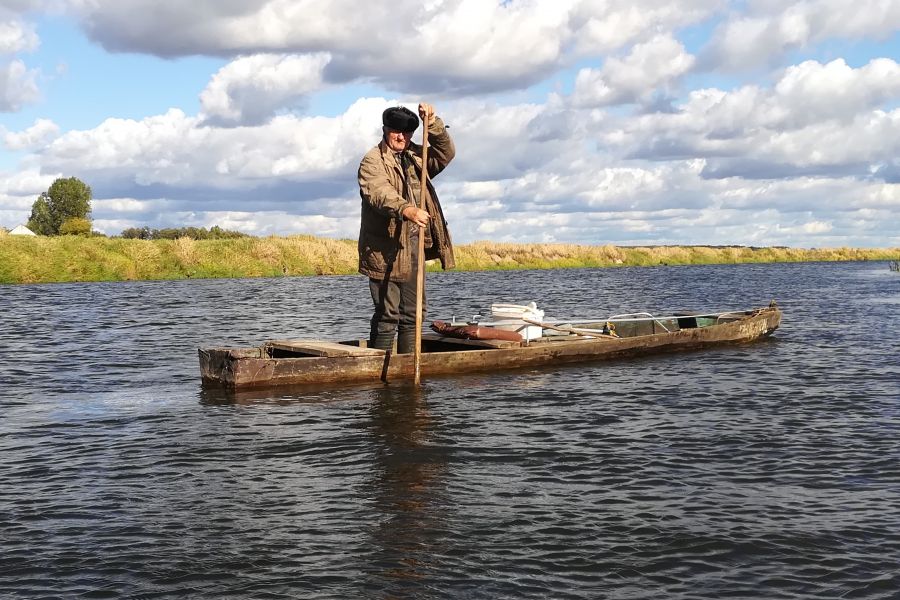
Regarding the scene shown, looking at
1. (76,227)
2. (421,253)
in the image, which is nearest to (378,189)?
(421,253)

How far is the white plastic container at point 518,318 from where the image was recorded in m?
15.9

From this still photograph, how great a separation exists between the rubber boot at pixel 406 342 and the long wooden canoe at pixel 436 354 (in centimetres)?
24

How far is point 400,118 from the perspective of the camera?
1195 cm

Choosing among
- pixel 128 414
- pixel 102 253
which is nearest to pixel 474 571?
pixel 128 414

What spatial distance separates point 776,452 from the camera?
9.06 metres

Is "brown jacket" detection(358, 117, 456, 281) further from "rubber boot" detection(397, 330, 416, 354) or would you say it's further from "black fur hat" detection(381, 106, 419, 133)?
"rubber boot" detection(397, 330, 416, 354)

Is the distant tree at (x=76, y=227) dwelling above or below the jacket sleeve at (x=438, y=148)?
above

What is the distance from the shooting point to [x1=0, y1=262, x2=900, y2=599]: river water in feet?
18.8

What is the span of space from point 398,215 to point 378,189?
48cm

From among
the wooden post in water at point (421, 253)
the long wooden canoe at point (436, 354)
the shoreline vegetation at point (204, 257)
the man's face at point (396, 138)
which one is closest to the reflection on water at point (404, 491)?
the wooden post in water at point (421, 253)

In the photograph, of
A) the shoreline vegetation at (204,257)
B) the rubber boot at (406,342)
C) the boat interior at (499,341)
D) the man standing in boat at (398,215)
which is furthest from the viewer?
the shoreline vegetation at (204,257)

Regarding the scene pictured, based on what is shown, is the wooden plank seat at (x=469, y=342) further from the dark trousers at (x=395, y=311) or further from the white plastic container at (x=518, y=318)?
the dark trousers at (x=395, y=311)

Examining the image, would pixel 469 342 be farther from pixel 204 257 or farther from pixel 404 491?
pixel 204 257

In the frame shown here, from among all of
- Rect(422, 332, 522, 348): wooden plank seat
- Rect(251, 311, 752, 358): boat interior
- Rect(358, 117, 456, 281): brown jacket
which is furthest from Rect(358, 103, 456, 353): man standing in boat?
Rect(422, 332, 522, 348): wooden plank seat
